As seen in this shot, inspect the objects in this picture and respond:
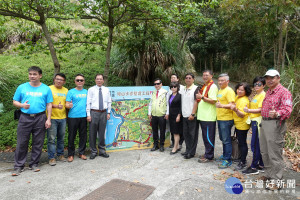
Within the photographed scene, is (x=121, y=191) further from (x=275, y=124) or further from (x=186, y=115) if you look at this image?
(x=275, y=124)

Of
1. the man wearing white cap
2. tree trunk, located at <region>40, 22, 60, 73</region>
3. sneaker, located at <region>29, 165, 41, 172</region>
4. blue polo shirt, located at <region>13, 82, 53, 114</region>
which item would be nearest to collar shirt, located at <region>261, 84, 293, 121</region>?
the man wearing white cap

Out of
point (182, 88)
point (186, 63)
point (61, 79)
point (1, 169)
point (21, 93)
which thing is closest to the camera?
point (21, 93)

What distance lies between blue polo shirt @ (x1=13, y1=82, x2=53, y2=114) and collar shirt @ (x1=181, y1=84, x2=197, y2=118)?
9.11ft

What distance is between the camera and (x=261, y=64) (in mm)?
13555

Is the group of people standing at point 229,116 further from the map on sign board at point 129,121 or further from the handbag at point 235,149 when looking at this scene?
the map on sign board at point 129,121

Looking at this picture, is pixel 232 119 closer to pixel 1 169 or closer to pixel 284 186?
pixel 284 186

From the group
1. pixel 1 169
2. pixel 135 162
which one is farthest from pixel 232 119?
pixel 1 169

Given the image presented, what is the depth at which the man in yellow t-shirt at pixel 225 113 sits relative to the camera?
414 cm

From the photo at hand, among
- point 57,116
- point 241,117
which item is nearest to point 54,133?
point 57,116

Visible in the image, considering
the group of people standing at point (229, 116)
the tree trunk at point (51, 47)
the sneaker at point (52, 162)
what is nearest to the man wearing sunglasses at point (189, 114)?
the group of people standing at point (229, 116)

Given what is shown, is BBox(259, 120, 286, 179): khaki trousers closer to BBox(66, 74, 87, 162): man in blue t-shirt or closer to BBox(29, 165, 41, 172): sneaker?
BBox(66, 74, 87, 162): man in blue t-shirt

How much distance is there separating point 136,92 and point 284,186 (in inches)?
139

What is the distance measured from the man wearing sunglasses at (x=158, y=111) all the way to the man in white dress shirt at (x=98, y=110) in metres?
1.04

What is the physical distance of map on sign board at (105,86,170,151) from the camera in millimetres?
5285
